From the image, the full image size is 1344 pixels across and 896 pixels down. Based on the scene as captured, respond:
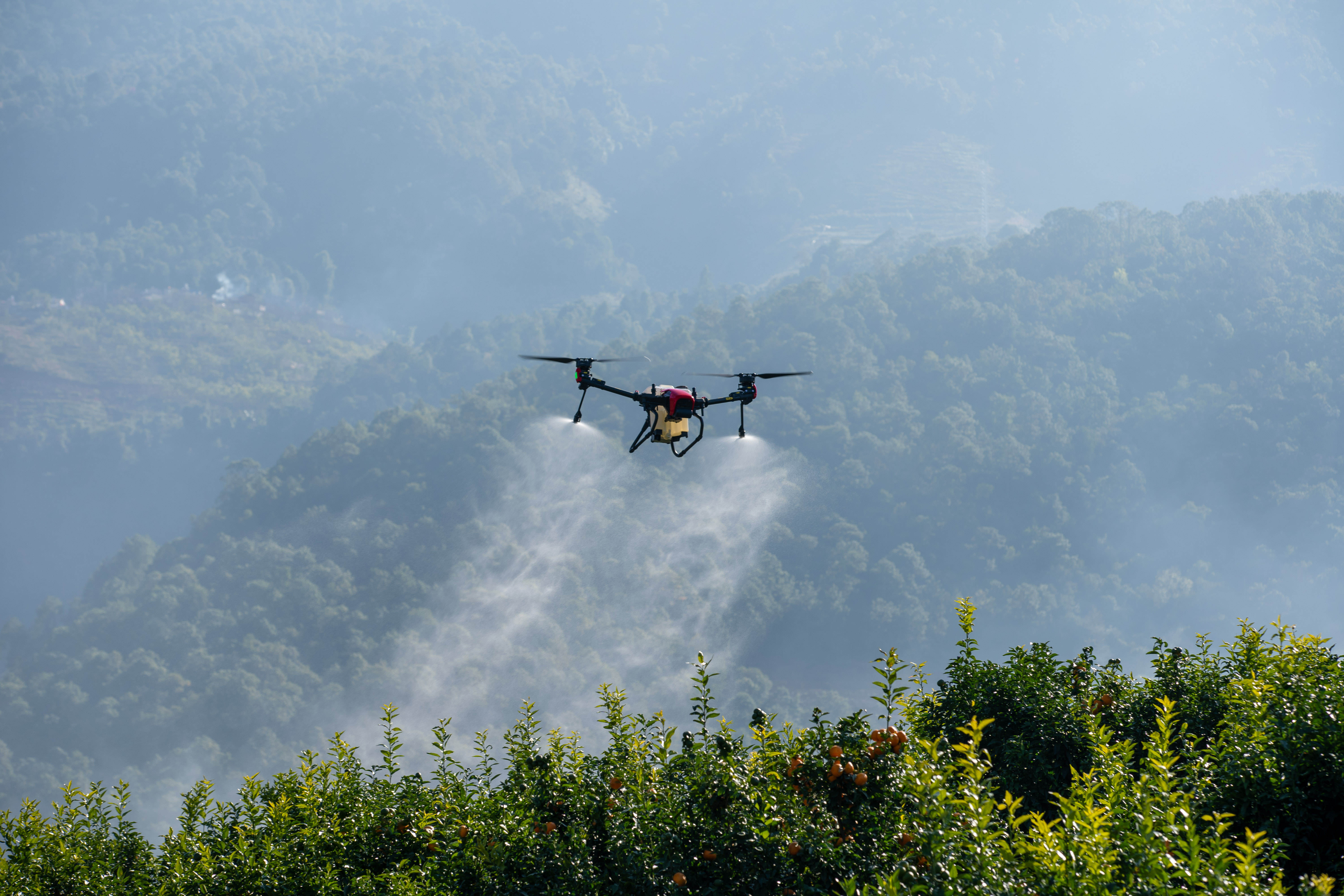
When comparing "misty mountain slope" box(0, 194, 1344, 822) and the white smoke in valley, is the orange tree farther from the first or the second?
"misty mountain slope" box(0, 194, 1344, 822)

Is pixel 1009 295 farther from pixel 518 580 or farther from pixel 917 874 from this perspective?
pixel 917 874

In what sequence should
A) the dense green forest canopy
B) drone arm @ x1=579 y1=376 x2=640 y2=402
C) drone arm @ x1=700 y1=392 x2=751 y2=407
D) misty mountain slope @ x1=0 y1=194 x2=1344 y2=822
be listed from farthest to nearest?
misty mountain slope @ x1=0 y1=194 x2=1344 y2=822 < drone arm @ x1=700 y1=392 x2=751 y2=407 < drone arm @ x1=579 y1=376 x2=640 y2=402 < the dense green forest canopy

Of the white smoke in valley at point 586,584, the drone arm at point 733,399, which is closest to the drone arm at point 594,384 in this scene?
the drone arm at point 733,399

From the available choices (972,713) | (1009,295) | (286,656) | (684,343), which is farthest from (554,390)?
(972,713)

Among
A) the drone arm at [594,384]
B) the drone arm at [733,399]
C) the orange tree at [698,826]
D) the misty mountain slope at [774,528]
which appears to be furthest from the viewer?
the misty mountain slope at [774,528]

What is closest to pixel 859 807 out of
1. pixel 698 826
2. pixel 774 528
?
pixel 698 826

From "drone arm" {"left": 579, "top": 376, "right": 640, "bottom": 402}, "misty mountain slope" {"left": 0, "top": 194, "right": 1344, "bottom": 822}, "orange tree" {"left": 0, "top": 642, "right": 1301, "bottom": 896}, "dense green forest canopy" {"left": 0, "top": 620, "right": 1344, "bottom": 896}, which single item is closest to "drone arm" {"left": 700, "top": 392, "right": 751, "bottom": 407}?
"drone arm" {"left": 579, "top": 376, "right": 640, "bottom": 402}

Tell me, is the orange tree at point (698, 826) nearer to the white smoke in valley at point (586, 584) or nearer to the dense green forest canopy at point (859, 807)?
the dense green forest canopy at point (859, 807)

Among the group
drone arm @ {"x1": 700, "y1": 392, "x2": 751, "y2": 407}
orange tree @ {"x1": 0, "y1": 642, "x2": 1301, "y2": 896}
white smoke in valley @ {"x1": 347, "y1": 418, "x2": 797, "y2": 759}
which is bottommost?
orange tree @ {"x1": 0, "y1": 642, "x2": 1301, "y2": 896}
